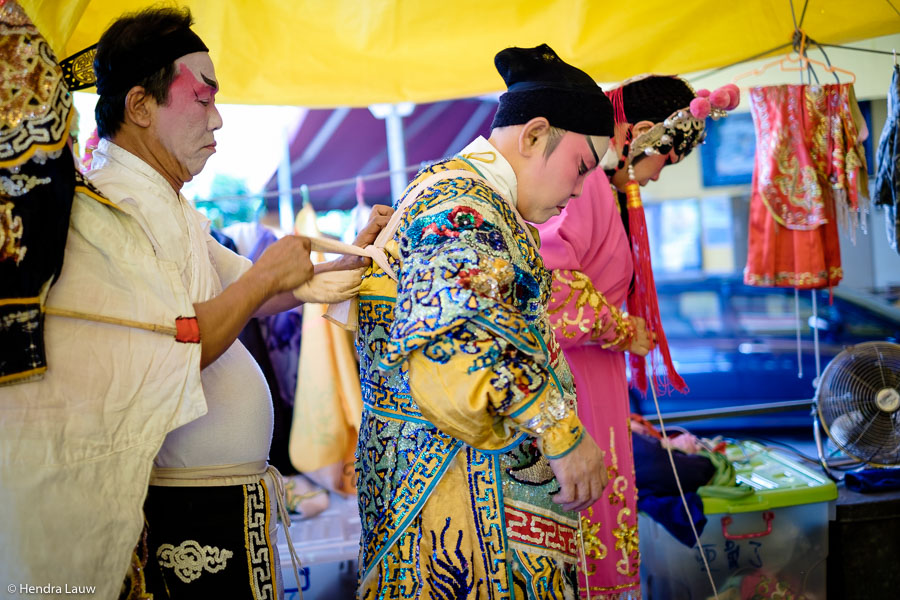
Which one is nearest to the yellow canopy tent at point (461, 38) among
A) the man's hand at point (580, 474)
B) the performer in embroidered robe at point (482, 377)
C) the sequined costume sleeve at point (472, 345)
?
the performer in embroidered robe at point (482, 377)

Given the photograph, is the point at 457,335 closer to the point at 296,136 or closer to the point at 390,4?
the point at 390,4

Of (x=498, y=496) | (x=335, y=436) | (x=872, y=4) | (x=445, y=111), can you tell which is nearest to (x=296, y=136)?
(x=445, y=111)

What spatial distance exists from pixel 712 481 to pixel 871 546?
0.79 metres

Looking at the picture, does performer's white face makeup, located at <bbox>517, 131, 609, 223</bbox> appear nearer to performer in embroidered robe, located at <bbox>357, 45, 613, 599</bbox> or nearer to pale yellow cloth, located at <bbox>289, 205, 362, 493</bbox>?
performer in embroidered robe, located at <bbox>357, 45, 613, 599</bbox>

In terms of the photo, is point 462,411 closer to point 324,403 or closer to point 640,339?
point 640,339

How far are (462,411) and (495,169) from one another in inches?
24.8

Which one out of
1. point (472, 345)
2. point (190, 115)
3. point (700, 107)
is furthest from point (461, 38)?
point (472, 345)

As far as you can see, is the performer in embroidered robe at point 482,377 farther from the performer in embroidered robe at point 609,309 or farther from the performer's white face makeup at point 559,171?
the performer in embroidered robe at point 609,309

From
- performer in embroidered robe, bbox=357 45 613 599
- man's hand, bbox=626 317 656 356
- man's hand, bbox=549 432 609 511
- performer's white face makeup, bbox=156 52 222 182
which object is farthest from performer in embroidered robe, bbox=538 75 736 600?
performer's white face makeup, bbox=156 52 222 182

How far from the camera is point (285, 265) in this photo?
62.7 inches

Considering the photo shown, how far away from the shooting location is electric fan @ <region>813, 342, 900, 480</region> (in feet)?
11.4

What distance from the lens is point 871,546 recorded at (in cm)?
336

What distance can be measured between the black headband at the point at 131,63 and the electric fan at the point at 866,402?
3.05 m

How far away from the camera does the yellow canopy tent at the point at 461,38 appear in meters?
2.96
